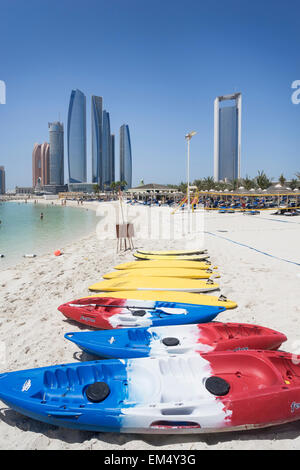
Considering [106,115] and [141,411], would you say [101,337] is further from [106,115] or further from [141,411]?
[106,115]

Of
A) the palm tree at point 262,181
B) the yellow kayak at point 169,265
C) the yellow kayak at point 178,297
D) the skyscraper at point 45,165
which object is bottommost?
the yellow kayak at point 178,297

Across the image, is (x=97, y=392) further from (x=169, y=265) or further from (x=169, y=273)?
(x=169, y=265)

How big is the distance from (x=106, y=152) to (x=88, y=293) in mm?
180991

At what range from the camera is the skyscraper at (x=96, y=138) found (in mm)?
166750

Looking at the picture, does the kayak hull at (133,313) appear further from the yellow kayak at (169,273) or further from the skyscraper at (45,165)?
the skyscraper at (45,165)

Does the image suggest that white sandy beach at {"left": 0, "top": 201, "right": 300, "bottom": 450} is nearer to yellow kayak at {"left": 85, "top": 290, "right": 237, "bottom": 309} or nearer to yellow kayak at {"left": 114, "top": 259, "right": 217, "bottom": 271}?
yellow kayak at {"left": 85, "top": 290, "right": 237, "bottom": 309}

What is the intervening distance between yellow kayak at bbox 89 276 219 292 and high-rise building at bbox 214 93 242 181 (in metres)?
181

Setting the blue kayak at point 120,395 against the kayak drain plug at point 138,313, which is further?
the kayak drain plug at point 138,313

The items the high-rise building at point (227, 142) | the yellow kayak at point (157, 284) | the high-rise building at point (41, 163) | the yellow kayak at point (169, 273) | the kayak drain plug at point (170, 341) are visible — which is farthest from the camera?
the high-rise building at point (41, 163)

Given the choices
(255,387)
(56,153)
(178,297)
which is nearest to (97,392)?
(255,387)

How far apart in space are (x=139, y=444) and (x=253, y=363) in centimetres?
139

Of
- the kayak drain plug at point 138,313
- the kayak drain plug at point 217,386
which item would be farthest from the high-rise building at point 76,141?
the kayak drain plug at point 217,386

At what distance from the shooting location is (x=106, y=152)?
176 metres

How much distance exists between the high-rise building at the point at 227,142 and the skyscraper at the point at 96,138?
261 ft
